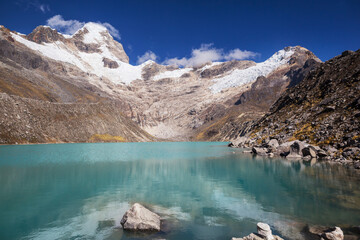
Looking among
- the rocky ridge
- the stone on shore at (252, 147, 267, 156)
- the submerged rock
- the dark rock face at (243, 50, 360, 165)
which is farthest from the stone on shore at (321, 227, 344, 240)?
the stone on shore at (252, 147, 267, 156)

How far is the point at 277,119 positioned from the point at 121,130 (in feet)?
365

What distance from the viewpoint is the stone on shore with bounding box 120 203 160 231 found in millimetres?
14227

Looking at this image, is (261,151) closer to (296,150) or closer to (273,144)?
(273,144)

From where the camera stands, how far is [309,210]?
1766cm

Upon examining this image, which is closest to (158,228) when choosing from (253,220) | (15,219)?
(253,220)

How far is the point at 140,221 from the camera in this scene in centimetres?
1437

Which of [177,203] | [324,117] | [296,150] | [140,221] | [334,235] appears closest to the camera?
[334,235]

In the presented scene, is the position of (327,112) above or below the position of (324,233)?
above

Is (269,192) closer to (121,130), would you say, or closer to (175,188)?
(175,188)

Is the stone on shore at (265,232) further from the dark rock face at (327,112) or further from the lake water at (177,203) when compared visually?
the dark rock face at (327,112)

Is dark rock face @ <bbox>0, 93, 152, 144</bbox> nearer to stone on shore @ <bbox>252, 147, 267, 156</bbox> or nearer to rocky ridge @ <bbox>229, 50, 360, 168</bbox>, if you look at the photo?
stone on shore @ <bbox>252, 147, 267, 156</bbox>

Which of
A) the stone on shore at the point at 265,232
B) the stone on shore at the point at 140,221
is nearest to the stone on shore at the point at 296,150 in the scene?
the stone on shore at the point at 265,232

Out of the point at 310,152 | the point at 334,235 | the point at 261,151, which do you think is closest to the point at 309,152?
the point at 310,152

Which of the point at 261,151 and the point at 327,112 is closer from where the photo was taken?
the point at 327,112
